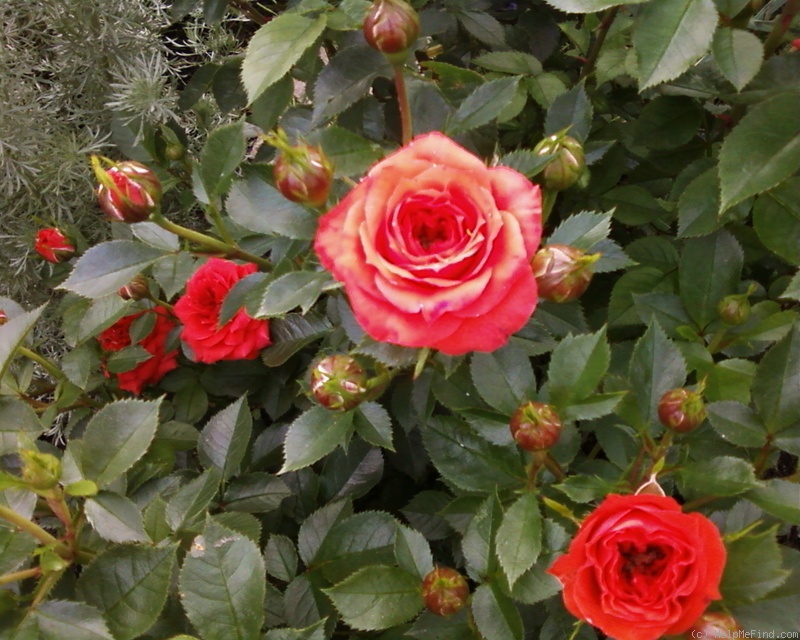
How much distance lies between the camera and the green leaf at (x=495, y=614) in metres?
0.66

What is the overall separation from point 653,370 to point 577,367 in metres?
0.10

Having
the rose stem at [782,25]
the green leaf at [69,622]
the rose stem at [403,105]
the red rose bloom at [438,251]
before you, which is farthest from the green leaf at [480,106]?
the green leaf at [69,622]

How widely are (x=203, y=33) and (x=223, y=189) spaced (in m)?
1.32

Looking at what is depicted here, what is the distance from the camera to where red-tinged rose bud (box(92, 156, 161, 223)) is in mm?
637

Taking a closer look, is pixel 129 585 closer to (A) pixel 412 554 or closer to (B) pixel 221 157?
(A) pixel 412 554

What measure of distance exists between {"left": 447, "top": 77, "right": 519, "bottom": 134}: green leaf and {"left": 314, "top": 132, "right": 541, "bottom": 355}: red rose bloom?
0.16m

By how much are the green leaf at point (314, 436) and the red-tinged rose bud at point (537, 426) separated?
0.20 meters

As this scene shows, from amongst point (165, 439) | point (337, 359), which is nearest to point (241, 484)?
point (165, 439)

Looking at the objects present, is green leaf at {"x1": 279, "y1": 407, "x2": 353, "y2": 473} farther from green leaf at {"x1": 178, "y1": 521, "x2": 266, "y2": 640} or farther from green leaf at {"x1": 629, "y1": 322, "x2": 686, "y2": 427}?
green leaf at {"x1": 629, "y1": 322, "x2": 686, "y2": 427}

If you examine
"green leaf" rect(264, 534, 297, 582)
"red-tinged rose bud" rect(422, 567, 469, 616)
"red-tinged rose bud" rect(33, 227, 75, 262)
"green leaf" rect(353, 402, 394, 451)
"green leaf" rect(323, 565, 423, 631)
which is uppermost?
"green leaf" rect(353, 402, 394, 451)

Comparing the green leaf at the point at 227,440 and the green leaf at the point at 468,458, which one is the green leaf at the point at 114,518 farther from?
the green leaf at the point at 468,458

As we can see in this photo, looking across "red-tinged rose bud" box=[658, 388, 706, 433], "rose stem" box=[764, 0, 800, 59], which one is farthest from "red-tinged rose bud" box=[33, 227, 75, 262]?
"rose stem" box=[764, 0, 800, 59]

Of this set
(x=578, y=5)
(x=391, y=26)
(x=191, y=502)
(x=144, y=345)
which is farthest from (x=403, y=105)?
(x=144, y=345)

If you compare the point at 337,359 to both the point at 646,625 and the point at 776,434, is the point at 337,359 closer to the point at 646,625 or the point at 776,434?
the point at 646,625
